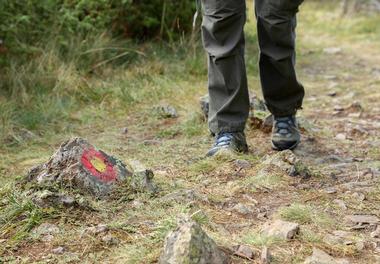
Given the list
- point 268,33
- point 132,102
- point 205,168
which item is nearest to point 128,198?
point 205,168

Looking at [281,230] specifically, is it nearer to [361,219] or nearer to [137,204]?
[361,219]

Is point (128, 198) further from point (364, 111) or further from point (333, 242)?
point (364, 111)

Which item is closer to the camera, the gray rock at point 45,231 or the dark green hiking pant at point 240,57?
the gray rock at point 45,231

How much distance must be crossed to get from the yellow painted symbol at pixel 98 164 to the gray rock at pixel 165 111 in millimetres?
1683

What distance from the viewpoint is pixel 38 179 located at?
7.68 feet

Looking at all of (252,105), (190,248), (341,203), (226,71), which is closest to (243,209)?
(341,203)

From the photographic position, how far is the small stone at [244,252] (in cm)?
187

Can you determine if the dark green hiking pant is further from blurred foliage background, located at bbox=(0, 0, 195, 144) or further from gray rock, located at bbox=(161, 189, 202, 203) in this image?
blurred foliage background, located at bbox=(0, 0, 195, 144)

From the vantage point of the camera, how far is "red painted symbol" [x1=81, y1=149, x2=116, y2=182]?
237cm

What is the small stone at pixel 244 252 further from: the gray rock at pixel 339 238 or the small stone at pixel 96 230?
the small stone at pixel 96 230

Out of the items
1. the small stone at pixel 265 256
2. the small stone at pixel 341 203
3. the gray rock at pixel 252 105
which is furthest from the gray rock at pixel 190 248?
the gray rock at pixel 252 105

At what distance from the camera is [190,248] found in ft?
5.67

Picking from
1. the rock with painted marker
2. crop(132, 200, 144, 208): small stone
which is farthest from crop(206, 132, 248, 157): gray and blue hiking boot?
crop(132, 200, 144, 208): small stone

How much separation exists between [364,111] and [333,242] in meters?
2.43
